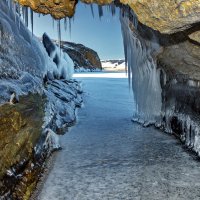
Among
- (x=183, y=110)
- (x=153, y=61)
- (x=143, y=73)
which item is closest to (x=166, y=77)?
(x=153, y=61)

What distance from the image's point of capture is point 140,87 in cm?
846

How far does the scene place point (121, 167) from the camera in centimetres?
488

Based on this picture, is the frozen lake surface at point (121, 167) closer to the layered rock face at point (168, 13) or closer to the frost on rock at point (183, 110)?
the frost on rock at point (183, 110)

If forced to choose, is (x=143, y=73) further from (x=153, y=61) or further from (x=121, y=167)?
(x=121, y=167)

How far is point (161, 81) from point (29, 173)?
427 centimetres

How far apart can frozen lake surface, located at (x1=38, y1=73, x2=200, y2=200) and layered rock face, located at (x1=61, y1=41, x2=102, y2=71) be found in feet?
143

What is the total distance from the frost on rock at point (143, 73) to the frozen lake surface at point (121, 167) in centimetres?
58

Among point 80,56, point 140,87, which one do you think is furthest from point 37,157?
point 80,56

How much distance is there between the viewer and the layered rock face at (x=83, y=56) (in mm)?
52897

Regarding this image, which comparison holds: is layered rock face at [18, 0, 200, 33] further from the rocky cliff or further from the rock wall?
the rock wall

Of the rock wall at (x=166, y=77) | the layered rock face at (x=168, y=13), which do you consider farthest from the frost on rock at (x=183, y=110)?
the layered rock face at (x=168, y=13)

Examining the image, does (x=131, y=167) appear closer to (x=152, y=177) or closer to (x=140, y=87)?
(x=152, y=177)

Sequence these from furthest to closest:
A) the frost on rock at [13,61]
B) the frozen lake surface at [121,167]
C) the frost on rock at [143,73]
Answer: the frost on rock at [143,73] → the frost on rock at [13,61] → the frozen lake surface at [121,167]

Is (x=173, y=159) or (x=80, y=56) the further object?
(x=80, y=56)
